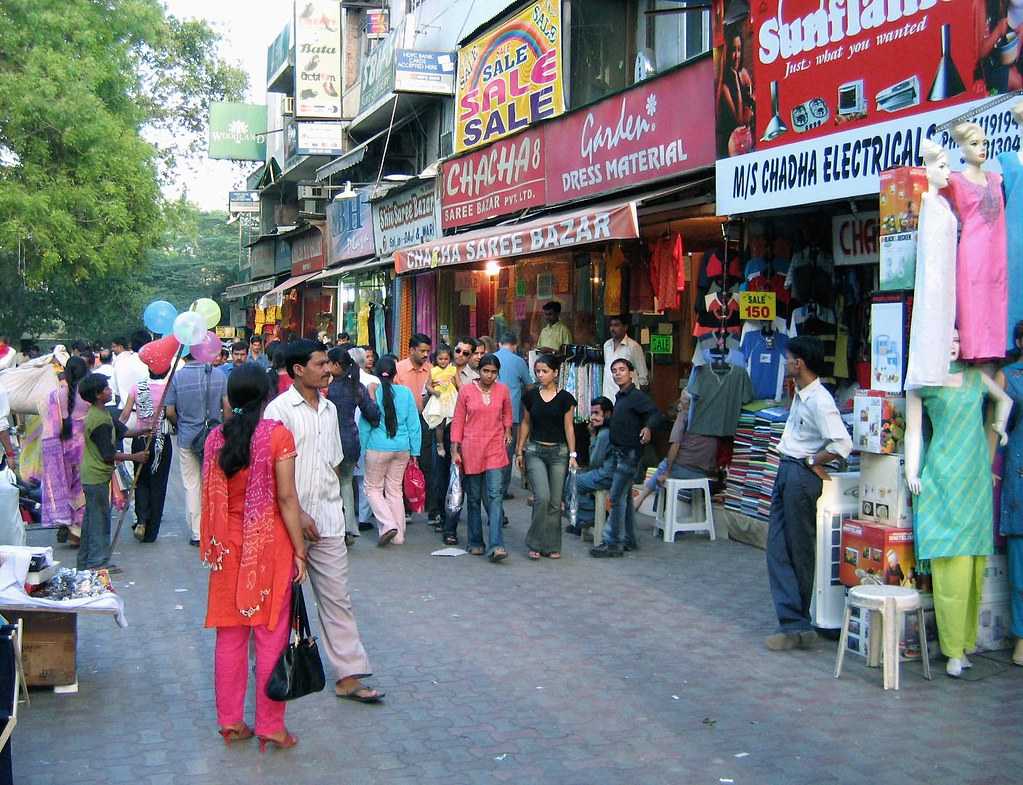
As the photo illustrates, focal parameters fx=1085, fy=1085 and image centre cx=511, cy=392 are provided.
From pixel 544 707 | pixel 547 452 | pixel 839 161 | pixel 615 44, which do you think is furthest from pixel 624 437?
pixel 615 44

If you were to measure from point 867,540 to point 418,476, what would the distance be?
5.01 metres

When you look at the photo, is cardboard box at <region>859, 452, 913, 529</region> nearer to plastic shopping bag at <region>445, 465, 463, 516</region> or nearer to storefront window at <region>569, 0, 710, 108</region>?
plastic shopping bag at <region>445, 465, 463, 516</region>

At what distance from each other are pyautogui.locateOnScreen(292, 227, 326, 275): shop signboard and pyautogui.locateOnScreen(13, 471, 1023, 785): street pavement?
64.9 feet

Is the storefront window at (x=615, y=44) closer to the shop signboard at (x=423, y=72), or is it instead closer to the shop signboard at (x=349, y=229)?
the shop signboard at (x=423, y=72)

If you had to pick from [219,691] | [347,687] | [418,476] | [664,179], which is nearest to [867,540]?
[347,687]

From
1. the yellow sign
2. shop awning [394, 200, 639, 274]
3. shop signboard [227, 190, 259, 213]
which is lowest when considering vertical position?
the yellow sign

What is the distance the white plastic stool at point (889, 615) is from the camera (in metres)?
5.75

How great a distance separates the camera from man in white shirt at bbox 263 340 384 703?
5328 mm

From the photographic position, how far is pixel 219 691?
494 cm

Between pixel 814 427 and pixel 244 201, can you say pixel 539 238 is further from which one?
pixel 244 201

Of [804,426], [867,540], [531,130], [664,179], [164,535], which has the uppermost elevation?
[531,130]

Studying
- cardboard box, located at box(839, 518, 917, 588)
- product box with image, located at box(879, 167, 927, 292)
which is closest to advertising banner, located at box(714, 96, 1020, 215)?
product box with image, located at box(879, 167, 927, 292)

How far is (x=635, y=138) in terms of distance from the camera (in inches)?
456

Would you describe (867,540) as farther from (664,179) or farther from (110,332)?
(110,332)
